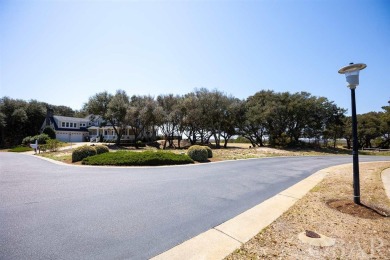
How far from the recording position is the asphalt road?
339cm

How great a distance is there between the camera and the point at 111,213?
491cm

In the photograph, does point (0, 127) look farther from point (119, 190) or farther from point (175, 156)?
point (119, 190)

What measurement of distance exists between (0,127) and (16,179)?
4367cm

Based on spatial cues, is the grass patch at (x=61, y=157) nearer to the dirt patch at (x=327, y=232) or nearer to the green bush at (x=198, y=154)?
the green bush at (x=198, y=154)

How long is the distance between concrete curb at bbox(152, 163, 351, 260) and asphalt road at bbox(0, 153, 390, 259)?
21 cm

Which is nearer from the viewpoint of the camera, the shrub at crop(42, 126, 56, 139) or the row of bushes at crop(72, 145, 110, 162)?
the row of bushes at crop(72, 145, 110, 162)

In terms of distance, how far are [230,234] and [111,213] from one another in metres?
2.93

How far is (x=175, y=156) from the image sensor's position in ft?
51.3

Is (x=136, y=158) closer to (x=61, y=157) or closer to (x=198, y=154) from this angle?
(x=198, y=154)

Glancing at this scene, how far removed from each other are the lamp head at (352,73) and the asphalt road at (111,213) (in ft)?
13.7

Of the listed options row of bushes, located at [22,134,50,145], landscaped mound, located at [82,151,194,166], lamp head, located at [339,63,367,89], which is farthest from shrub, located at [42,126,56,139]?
lamp head, located at [339,63,367,89]

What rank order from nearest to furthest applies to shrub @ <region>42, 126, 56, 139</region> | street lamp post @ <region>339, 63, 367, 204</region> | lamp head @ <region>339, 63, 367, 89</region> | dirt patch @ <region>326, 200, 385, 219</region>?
dirt patch @ <region>326, 200, 385, 219</region> < street lamp post @ <region>339, 63, 367, 204</region> < lamp head @ <region>339, 63, 367, 89</region> < shrub @ <region>42, 126, 56, 139</region>

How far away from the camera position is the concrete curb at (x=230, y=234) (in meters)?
3.22

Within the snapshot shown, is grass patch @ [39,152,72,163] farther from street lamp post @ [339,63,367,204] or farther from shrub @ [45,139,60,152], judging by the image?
street lamp post @ [339,63,367,204]
